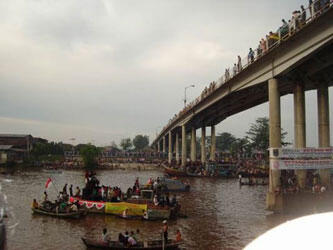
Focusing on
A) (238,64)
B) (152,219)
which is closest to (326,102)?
(238,64)

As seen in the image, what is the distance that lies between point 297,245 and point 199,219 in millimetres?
23038

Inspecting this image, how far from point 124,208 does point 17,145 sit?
108087mm

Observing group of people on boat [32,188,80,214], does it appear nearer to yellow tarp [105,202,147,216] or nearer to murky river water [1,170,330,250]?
murky river water [1,170,330,250]

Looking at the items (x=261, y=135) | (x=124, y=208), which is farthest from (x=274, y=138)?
(x=261, y=135)

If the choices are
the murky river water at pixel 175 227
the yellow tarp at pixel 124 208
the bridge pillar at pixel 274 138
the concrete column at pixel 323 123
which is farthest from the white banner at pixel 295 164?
the yellow tarp at pixel 124 208

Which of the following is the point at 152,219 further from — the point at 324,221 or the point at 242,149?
the point at 242,149

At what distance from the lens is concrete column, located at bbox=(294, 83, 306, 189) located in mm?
28266

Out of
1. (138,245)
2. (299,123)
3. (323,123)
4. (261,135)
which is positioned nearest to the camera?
(138,245)

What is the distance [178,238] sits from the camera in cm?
1652

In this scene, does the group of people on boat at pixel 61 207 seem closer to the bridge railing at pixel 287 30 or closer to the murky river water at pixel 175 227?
→ the murky river water at pixel 175 227

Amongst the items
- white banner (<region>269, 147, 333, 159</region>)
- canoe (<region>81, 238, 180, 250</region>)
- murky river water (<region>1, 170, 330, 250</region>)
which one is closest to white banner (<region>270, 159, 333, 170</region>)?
white banner (<region>269, 147, 333, 159</region>)

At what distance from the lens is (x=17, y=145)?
119m

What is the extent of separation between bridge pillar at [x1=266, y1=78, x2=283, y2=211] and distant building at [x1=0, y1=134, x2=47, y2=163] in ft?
324

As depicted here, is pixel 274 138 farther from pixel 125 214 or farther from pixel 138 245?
pixel 138 245
